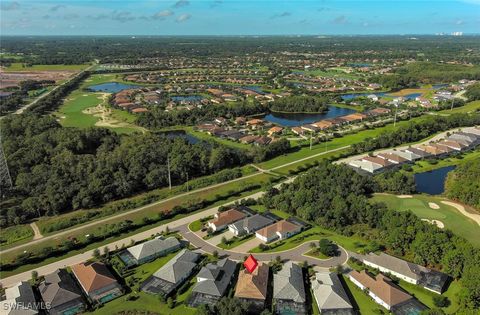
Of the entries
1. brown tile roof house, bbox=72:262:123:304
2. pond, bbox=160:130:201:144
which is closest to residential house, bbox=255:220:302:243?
brown tile roof house, bbox=72:262:123:304

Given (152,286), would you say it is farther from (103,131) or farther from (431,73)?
(431,73)

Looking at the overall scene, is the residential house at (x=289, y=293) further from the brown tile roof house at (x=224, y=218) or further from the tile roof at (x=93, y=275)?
the tile roof at (x=93, y=275)

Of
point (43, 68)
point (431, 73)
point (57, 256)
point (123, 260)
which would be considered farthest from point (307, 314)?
point (43, 68)

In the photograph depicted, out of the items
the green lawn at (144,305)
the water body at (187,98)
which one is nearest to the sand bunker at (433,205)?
the green lawn at (144,305)

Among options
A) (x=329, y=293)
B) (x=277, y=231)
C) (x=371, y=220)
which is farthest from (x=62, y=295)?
(x=371, y=220)

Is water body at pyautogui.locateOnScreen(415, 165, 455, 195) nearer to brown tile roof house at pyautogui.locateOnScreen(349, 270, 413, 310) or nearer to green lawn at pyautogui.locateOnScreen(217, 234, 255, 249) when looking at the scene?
brown tile roof house at pyautogui.locateOnScreen(349, 270, 413, 310)

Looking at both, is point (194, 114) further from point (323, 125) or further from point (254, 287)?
point (254, 287)
